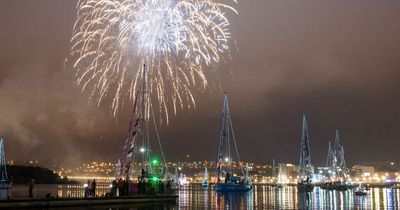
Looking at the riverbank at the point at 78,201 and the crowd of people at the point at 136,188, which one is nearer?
the riverbank at the point at 78,201

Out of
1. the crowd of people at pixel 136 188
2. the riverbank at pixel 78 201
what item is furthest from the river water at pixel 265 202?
the crowd of people at pixel 136 188

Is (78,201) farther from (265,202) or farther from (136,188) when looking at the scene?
(265,202)

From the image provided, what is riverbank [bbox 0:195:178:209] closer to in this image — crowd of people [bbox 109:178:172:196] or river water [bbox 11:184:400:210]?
river water [bbox 11:184:400:210]

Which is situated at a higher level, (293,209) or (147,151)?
(147,151)

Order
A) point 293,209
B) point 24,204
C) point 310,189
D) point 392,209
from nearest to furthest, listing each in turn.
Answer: point 24,204 → point 293,209 → point 392,209 → point 310,189

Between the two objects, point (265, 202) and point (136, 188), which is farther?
point (265, 202)

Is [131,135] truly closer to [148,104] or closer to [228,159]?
[148,104]

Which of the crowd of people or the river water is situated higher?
the crowd of people

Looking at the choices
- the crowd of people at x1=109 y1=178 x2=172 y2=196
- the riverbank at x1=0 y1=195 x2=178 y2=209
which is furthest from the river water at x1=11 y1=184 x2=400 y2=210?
the crowd of people at x1=109 y1=178 x2=172 y2=196

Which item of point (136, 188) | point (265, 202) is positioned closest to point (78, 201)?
point (136, 188)

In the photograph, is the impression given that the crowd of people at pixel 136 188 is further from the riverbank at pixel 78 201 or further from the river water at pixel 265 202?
the river water at pixel 265 202

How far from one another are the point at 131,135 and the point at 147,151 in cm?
1360

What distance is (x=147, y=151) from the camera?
5997 centimetres

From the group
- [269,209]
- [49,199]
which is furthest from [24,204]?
[269,209]
